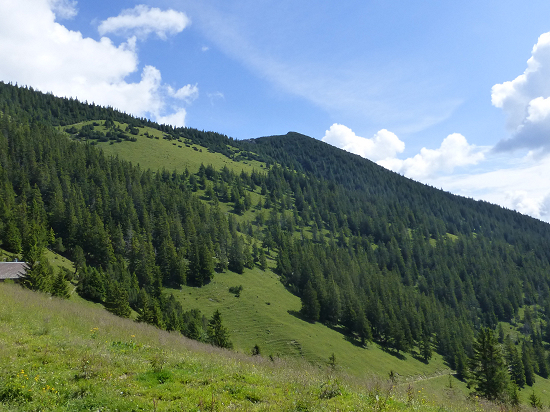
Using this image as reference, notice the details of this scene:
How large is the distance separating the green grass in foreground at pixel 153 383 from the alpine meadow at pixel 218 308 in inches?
3.2

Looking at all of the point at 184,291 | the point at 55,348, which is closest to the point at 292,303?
the point at 184,291

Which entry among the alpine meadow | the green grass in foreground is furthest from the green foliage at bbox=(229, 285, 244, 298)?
the green grass in foreground

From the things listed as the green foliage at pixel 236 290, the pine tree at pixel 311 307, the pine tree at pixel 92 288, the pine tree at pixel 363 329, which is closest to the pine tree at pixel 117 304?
the pine tree at pixel 92 288

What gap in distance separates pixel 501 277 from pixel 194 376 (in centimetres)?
22008

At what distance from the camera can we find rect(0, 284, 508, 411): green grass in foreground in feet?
29.3

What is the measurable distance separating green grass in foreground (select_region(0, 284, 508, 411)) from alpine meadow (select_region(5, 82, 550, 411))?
0.08 meters

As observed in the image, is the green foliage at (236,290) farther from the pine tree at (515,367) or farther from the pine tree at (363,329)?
the pine tree at (515,367)

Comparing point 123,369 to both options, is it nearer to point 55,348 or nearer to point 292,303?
point 55,348

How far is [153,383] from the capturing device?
10547 millimetres

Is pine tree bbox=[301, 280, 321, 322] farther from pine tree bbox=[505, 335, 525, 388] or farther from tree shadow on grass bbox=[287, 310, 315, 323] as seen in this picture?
pine tree bbox=[505, 335, 525, 388]

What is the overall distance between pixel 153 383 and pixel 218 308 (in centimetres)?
7481

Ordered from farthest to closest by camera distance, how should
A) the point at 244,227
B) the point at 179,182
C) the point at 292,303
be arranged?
the point at 179,182, the point at 244,227, the point at 292,303

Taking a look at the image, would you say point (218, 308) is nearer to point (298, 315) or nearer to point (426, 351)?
point (298, 315)

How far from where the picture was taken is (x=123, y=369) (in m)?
11.5
